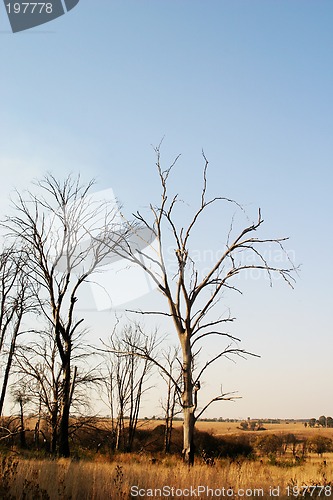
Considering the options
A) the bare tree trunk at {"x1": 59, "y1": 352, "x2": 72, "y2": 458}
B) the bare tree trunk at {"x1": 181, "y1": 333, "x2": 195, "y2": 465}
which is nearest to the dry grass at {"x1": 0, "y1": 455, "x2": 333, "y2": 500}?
the bare tree trunk at {"x1": 181, "y1": 333, "x2": 195, "y2": 465}

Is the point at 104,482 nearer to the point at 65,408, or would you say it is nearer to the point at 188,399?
the point at 188,399

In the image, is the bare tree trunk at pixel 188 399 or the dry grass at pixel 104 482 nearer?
the dry grass at pixel 104 482

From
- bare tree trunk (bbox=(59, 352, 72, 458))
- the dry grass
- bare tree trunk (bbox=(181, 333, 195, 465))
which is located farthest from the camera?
bare tree trunk (bbox=(59, 352, 72, 458))

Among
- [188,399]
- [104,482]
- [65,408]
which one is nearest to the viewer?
[104,482]

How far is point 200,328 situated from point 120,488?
4045 millimetres

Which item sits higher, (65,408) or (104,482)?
(65,408)

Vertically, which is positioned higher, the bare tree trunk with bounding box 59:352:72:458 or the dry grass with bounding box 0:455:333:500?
the bare tree trunk with bounding box 59:352:72:458

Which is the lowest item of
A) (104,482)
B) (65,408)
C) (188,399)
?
(104,482)

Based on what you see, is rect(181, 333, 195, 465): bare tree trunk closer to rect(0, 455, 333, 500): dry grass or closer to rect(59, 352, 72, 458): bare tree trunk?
rect(0, 455, 333, 500): dry grass

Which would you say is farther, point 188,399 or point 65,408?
point 65,408

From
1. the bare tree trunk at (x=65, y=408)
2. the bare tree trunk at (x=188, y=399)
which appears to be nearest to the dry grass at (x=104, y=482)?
the bare tree trunk at (x=188, y=399)

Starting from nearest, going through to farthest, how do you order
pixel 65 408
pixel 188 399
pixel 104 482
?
pixel 104 482 < pixel 188 399 < pixel 65 408

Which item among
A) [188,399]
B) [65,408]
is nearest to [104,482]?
[188,399]

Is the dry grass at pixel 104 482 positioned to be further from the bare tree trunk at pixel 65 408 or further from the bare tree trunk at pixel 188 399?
the bare tree trunk at pixel 65 408
